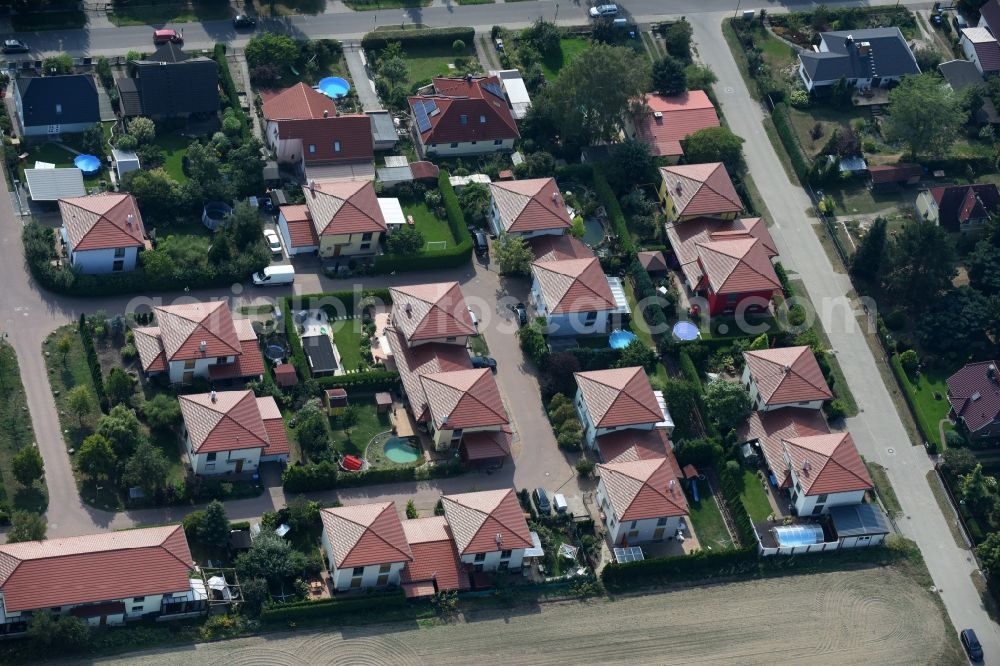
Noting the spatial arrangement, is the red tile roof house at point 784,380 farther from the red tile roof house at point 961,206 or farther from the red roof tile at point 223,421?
the red roof tile at point 223,421

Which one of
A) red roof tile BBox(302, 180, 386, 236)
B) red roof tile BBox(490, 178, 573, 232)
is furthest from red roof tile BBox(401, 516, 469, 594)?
red roof tile BBox(490, 178, 573, 232)

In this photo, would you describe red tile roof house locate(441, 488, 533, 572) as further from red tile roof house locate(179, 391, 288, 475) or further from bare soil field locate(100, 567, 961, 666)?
red tile roof house locate(179, 391, 288, 475)

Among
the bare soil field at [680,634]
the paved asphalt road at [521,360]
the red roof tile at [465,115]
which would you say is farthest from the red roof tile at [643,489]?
the red roof tile at [465,115]

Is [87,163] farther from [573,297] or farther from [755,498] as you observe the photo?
[755,498]

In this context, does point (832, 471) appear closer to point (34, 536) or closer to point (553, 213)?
point (553, 213)

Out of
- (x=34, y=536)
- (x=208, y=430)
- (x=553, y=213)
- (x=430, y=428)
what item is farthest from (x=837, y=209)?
(x=34, y=536)

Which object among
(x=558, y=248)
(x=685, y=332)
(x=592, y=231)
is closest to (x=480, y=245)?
(x=558, y=248)

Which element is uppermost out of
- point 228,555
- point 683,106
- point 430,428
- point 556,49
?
point 556,49
